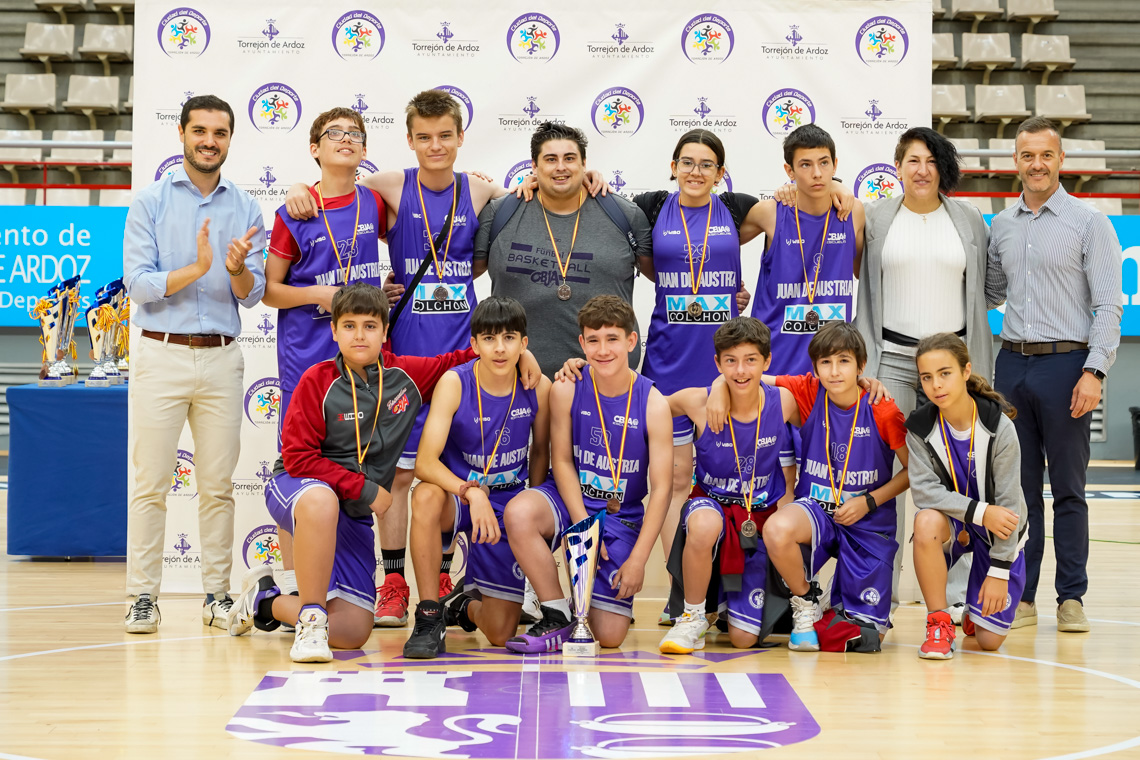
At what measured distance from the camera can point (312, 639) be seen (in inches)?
146

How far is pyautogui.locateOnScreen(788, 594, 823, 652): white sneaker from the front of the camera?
4008 millimetres

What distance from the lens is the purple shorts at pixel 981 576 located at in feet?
13.0

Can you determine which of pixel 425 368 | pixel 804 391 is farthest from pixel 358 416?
pixel 804 391

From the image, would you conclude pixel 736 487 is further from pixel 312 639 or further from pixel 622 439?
pixel 312 639

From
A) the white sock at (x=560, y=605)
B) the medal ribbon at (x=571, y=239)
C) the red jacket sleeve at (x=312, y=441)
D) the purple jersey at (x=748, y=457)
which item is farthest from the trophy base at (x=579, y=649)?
the medal ribbon at (x=571, y=239)

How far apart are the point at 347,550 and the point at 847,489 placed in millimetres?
1937

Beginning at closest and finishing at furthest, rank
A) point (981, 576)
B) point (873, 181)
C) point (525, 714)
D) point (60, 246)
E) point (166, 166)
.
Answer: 1. point (525, 714)
2. point (981, 576)
3. point (166, 166)
4. point (873, 181)
5. point (60, 246)

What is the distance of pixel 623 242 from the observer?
14.9 feet

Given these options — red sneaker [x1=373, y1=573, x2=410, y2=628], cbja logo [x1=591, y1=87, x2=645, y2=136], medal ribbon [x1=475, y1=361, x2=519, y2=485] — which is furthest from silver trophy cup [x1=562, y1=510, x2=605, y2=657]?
cbja logo [x1=591, y1=87, x2=645, y2=136]

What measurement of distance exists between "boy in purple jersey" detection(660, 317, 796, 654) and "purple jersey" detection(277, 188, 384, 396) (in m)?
1.43

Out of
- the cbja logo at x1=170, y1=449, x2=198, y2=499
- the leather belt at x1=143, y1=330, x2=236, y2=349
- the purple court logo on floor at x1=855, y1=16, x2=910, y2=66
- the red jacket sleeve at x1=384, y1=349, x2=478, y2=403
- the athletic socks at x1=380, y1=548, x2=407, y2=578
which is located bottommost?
the athletic socks at x1=380, y1=548, x2=407, y2=578

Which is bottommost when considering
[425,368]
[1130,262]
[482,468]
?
[482,468]

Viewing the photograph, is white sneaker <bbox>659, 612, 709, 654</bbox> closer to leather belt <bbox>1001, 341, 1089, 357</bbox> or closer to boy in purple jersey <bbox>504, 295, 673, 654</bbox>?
boy in purple jersey <bbox>504, 295, 673, 654</bbox>

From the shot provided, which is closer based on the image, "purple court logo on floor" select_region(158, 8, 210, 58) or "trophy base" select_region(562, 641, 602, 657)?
"trophy base" select_region(562, 641, 602, 657)
